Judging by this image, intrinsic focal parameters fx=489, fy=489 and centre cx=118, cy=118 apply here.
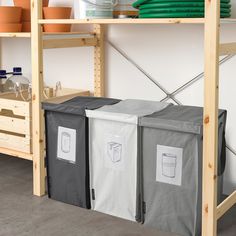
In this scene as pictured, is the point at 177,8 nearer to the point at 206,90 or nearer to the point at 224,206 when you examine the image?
the point at 206,90

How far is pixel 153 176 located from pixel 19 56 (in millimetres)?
1505

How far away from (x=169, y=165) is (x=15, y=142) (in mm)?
968

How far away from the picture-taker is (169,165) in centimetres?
193

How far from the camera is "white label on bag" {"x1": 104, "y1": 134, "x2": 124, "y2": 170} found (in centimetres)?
205

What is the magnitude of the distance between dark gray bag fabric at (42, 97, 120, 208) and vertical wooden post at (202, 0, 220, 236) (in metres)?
0.57

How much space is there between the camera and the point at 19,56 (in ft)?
10.2

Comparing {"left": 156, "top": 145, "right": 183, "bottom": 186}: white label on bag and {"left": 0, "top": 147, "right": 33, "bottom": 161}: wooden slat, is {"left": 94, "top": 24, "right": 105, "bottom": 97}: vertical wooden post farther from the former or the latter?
{"left": 156, "top": 145, "right": 183, "bottom": 186}: white label on bag

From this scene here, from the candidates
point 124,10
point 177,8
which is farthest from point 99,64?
point 177,8

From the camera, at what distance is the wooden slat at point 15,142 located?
8.20ft

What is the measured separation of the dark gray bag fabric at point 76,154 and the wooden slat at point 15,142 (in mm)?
235

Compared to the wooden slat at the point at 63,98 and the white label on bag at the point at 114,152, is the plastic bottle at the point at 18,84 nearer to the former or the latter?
the wooden slat at the point at 63,98

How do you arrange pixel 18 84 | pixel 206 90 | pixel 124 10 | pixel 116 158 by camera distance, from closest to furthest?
pixel 206 90
pixel 116 158
pixel 124 10
pixel 18 84

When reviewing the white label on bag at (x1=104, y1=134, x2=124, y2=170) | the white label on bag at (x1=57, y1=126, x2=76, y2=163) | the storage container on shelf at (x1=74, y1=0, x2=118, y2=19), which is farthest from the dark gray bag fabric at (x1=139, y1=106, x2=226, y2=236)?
the storage container on shelf at (x1=74, y1=0, x2=118, y2=19)

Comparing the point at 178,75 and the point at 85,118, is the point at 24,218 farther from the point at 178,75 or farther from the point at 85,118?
the point at 178,75
